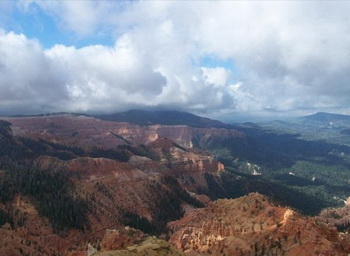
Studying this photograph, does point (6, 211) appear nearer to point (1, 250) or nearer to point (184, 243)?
point (1, 250)

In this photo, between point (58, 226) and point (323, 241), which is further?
point (58, 226)

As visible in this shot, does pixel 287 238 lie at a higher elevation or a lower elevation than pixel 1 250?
higher

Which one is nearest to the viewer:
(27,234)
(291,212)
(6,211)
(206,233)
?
(291,212)

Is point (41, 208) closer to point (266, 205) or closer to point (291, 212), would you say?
point (266, 205)

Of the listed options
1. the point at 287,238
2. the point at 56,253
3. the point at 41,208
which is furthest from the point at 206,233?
the point at 41,208

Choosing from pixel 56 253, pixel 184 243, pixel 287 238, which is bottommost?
pixel 56 253

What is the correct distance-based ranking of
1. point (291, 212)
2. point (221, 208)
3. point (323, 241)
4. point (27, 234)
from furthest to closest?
point (27, 234)
point (221, 208)
point (291, 212)
point (323, 241)

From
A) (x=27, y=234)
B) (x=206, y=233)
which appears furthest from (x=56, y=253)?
(x=206, y=233)
